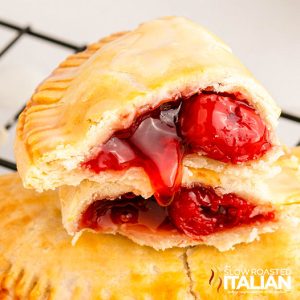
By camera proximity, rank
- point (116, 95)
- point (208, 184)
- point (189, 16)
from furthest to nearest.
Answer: point (189, 16), point (208, 184), point (116, 95)

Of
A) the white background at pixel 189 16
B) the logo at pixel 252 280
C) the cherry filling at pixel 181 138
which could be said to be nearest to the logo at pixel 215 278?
the logo at pixel 252 280

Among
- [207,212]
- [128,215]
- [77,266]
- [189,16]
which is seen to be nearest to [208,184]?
[207,212]

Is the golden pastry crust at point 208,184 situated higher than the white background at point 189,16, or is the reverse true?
the golden pastry crust at point 208,184

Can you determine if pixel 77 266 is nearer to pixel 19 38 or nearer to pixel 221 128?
pixel 221 128

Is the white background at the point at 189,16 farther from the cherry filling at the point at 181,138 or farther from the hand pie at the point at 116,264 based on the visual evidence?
the cherry filling at the point at 181,138

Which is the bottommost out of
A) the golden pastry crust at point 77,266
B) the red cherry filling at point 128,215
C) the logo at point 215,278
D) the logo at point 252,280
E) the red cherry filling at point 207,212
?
the golden pastry crust at point 77,266

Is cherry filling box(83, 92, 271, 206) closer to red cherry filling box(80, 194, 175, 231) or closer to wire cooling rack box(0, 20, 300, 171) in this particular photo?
red cherry filling box(80, 194, 175, 231)
